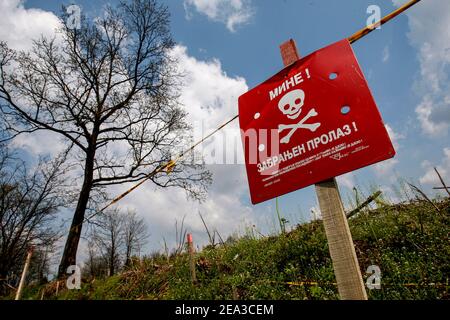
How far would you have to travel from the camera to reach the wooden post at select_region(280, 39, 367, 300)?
1.70 meters

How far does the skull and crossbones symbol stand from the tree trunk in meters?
9.08

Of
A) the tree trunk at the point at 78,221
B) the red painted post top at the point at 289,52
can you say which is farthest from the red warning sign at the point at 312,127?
the tree trunk at the point at 78,221

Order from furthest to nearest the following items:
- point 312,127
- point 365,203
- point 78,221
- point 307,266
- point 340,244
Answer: point 78,221, point 365,203, point 307,266, point 312,127, point 340,244

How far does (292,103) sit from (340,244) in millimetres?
1151

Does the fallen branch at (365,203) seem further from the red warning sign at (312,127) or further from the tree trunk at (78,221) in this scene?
the tree trunk at (78,221)

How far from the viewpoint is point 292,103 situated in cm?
225

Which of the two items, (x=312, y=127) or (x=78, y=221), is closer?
(x=312, y=127)

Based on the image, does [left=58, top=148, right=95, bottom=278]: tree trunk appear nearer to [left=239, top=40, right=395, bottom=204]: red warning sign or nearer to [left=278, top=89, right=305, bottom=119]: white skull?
[left=239, top=40, right=395, bottom=204]: red warning sign

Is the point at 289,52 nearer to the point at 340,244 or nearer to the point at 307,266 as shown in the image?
the point at 340,244

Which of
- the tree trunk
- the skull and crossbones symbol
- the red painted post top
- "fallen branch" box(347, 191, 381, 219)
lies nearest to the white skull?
the skull and crossbones symbol

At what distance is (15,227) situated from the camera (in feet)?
67.4

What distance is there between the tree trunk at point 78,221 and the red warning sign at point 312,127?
28.9ft

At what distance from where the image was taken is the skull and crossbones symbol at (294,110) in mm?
2088

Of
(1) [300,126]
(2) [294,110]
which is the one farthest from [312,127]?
(2) [294,110]
